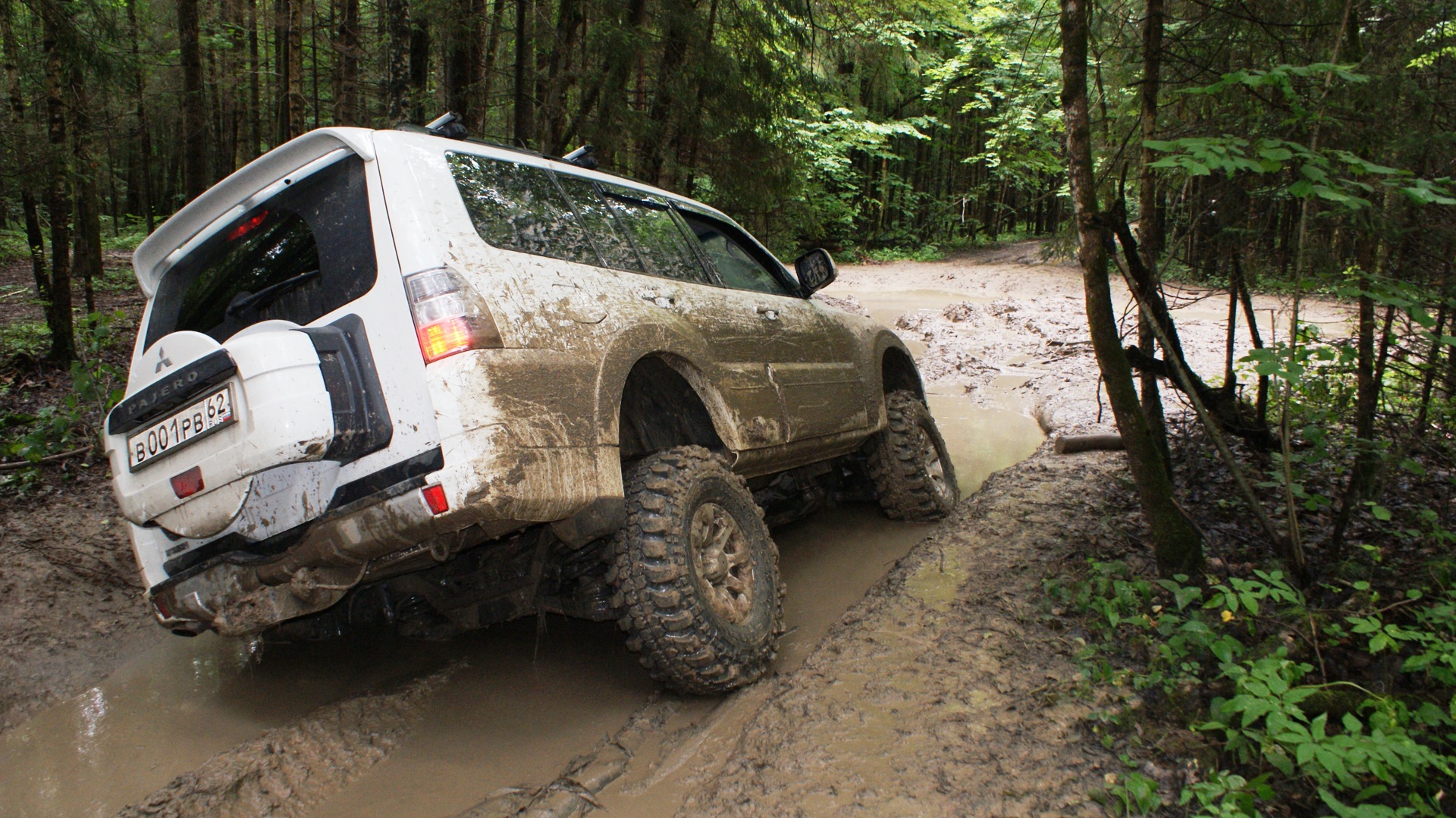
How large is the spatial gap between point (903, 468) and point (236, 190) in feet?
11.7

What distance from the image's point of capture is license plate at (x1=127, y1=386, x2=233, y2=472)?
2264mm

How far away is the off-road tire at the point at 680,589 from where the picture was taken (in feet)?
8.64

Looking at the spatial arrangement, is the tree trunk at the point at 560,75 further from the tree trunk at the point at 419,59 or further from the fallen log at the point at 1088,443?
the fallen log at the point at 1088,443

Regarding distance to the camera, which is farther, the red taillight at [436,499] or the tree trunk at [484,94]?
the tree trunk at [484,94]

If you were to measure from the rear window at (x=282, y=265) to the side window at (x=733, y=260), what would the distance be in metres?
1.71

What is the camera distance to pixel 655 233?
357 centimetres

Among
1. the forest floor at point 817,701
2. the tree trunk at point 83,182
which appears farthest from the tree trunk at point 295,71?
the forest floor at point 817,701

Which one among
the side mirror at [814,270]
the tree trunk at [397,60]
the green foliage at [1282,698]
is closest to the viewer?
the green foliage at [1282,698]

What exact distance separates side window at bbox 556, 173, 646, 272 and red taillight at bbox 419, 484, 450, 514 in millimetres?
1208

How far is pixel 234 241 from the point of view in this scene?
113 inches

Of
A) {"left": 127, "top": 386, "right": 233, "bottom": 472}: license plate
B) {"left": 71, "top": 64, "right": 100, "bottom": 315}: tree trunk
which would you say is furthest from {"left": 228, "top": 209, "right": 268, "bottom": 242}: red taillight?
{"left": 71, "top": 64, "right": 100, "bottom": 315}: tree trunk

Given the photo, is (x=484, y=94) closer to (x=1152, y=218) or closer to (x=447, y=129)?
(x=447, y=129)

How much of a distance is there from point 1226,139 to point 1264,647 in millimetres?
1611

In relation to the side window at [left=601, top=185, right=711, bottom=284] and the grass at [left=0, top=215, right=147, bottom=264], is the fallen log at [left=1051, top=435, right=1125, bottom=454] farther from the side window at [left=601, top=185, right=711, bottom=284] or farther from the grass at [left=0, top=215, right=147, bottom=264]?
the grass at [left=0, top=215, right=147, bottom=264]
